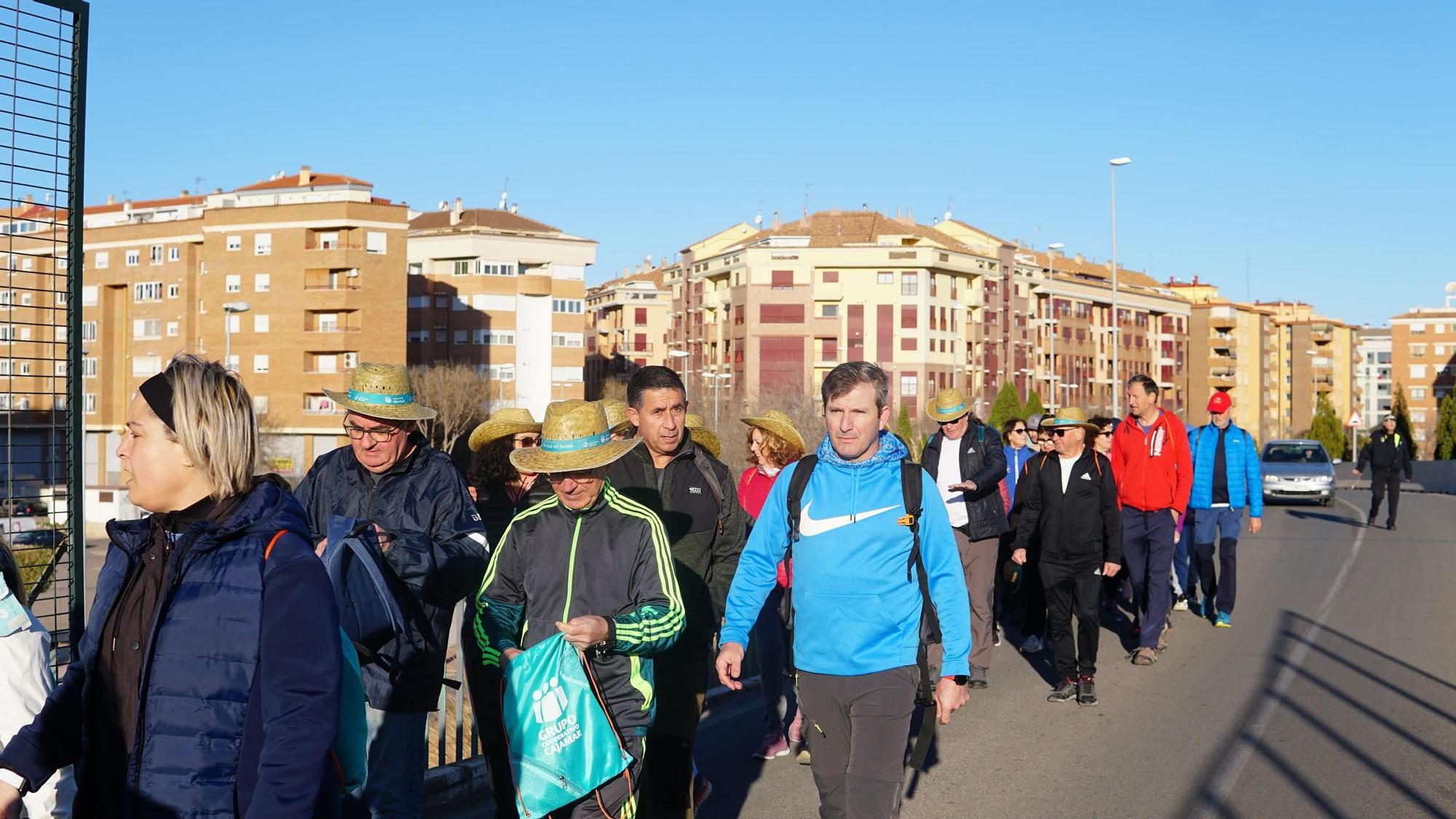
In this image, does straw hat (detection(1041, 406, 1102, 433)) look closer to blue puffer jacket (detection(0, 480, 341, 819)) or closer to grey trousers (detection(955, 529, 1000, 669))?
grey trousers (detection(955, 529, 1000, 669))

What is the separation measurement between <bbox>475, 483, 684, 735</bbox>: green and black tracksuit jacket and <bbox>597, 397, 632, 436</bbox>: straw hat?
208 centimetres

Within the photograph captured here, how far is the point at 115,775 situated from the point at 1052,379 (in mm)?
109712

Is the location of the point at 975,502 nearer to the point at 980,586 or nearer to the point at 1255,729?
the point at 980,586

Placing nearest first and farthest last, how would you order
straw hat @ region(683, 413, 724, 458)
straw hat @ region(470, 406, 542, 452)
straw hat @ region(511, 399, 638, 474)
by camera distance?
straw hat @ region(511, 399, 638, 474) → straw hat @ region(470, 406, 542, 452) → straw hat @ region(683, 413, 724, 458)

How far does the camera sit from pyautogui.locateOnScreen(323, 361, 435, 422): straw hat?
17.5ft

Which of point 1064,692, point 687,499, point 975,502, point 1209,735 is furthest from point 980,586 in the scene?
point 687,499

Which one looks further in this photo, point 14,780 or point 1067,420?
point 1067,420

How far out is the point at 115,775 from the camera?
303cm

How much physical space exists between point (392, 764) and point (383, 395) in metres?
1.42

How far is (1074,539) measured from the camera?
380 inches

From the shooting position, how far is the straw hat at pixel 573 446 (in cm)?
486

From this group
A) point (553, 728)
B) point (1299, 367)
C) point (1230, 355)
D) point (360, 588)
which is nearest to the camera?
point (360, 588)

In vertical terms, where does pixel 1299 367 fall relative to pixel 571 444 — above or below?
above

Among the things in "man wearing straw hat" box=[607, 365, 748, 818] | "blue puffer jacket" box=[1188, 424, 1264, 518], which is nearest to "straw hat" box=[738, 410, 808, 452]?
"man wearing straw hat" box=[607, 365, 748, 818]
